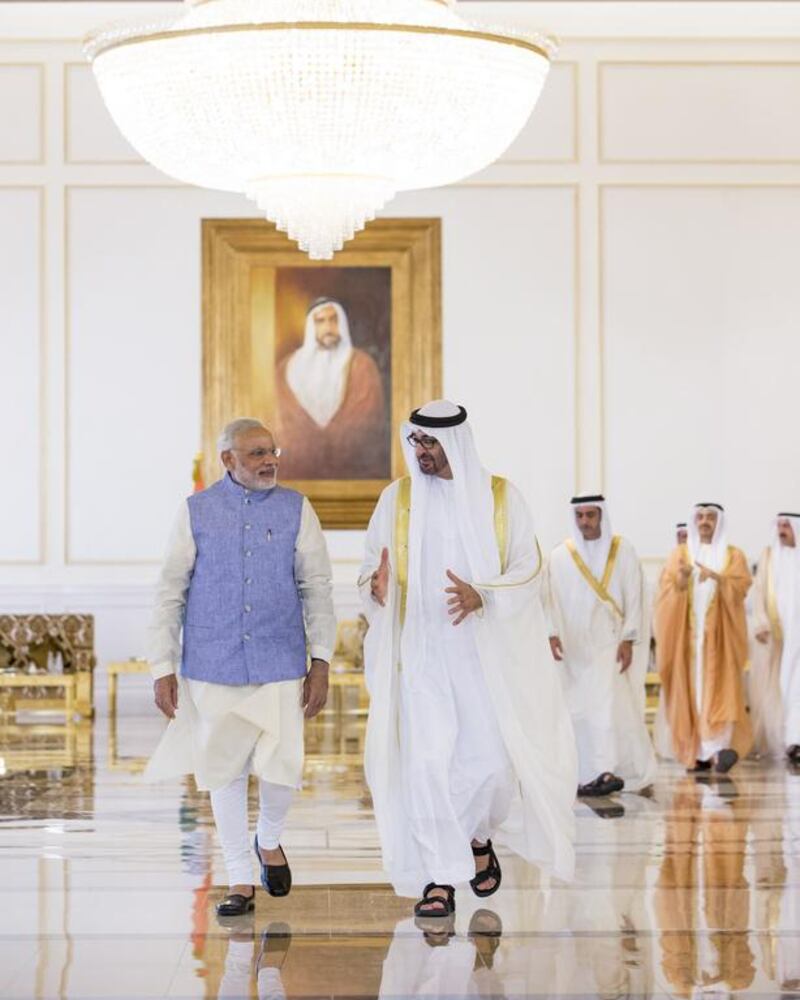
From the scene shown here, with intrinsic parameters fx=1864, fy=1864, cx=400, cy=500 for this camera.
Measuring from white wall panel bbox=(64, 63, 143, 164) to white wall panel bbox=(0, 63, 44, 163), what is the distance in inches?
8.5

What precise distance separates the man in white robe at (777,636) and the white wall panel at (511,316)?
2948mm

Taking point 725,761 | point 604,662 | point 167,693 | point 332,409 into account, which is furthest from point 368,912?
point 332,409

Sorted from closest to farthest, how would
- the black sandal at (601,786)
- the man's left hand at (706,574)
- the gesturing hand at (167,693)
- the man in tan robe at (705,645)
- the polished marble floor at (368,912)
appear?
1. the polished marble floor at (368,912)
2. the gesturing hand at (167,693)
3. the black sandal at (601,786)
4. the man in tan robe at (705,645)
5. the man's left hand at (706,574)

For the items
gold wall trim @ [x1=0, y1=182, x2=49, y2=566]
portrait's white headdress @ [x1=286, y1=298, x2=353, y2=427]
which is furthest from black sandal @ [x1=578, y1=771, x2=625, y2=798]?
gold wall trim @ [x1=0, y1=182, x2=49, y2=566]

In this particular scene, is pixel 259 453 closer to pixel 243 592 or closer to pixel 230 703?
pixel 243 592

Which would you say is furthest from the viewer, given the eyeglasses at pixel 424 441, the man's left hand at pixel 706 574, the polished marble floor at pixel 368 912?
the man's left hand at pixel 706 574

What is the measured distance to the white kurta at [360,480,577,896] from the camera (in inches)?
245

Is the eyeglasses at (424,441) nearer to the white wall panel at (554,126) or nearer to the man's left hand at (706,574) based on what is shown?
the man's left hand at (706,574)

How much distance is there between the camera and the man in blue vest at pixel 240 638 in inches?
236

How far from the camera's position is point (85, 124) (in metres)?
14.5

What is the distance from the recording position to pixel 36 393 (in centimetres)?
1454

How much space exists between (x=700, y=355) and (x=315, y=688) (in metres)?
9.14

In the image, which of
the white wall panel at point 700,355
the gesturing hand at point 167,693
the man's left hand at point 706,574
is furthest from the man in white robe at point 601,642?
the white wall panel at point 700,355

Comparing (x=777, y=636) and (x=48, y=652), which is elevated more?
(x=777, y=636)
